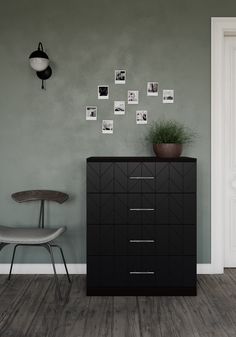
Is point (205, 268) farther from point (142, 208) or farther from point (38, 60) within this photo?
point (38, 60)

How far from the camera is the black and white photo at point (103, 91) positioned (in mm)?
3788

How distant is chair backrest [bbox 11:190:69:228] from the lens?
12.1ft

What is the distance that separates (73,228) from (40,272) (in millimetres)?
502

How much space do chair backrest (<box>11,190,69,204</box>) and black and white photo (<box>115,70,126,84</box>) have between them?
3.73 feet

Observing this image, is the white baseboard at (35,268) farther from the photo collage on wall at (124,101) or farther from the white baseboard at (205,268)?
the photo collage on wall at (124,101)

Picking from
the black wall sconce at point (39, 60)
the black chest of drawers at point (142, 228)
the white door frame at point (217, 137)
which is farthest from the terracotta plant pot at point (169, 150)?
the black wall sconce at point (39, 60)

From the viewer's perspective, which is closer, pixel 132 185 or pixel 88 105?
pixel 132 185

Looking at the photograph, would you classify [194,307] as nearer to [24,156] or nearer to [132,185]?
[132,185]

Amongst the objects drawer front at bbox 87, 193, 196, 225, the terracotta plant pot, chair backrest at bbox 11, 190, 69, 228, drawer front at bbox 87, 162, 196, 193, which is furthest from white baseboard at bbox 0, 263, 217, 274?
the terracotta plant pot

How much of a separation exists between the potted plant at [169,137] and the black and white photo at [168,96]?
7.5 inches

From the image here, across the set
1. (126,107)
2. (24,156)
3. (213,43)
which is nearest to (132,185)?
(126,107)

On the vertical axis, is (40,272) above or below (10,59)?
below

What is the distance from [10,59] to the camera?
377 cm

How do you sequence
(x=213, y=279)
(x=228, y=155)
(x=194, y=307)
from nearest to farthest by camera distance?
1. (x=194, y=307)
2. (x=213, y=279)
3. (x=228, y=155)
